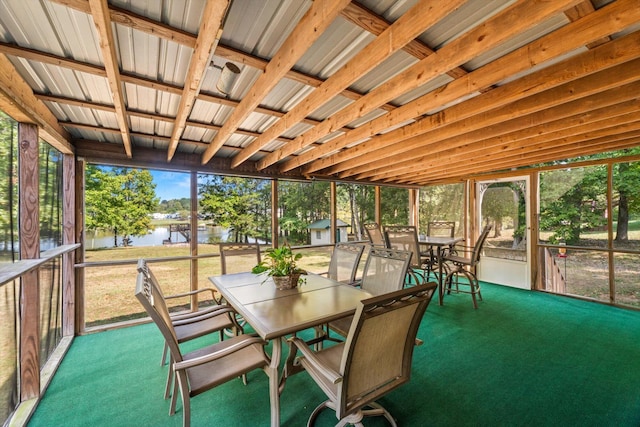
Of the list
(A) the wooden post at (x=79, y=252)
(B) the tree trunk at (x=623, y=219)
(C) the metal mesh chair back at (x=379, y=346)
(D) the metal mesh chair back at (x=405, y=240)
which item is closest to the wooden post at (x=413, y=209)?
(D) the metal mesh chair back at (x=405, y=240)

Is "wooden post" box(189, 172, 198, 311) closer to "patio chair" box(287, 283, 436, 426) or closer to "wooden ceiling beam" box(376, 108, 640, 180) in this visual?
"patio chair" box(287, 283, 436, 426)

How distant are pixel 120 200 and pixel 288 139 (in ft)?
10.2

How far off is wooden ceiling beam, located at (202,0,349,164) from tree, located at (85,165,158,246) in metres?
3.08

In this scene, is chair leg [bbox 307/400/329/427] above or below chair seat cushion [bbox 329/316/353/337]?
below

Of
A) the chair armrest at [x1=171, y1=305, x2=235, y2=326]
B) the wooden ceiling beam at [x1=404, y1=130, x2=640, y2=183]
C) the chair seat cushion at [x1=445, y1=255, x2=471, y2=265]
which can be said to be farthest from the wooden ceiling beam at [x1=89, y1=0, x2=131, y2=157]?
the chair seat cushion at [x1=445, y1=255, x2=471, y2=265]

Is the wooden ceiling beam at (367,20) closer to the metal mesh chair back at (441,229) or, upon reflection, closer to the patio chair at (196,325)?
the patio chair at (196,325)

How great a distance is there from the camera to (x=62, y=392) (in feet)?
6.98

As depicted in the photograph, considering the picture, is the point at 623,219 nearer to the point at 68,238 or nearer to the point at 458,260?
the point at 458,260

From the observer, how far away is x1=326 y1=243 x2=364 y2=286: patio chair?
9.44 feet

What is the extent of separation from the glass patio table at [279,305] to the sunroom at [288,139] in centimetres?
65

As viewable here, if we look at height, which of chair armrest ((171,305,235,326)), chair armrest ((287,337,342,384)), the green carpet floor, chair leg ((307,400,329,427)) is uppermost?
chair armrest ((287,337,342,384))

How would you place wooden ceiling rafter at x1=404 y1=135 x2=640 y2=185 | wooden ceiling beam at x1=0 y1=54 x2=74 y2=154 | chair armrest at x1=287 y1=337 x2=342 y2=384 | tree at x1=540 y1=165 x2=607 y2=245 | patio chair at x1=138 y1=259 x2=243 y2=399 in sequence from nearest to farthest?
chair armrest at x1=287 y1=337 x2=342 y2=384 → wooden ceiling beam at x1=0 y1=54 x2=74 y2=154 → patio chair at x1=138 y1=259 x2=243 y2=399 → wooden ceiling rafter at x1=404 y1=135 x2=640 y2=185 → tree at x1=540 y1=165 x2=607 y2=245

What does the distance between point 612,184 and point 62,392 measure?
7.53m

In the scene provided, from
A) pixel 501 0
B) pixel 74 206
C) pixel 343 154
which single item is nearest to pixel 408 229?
pixel 343 154
